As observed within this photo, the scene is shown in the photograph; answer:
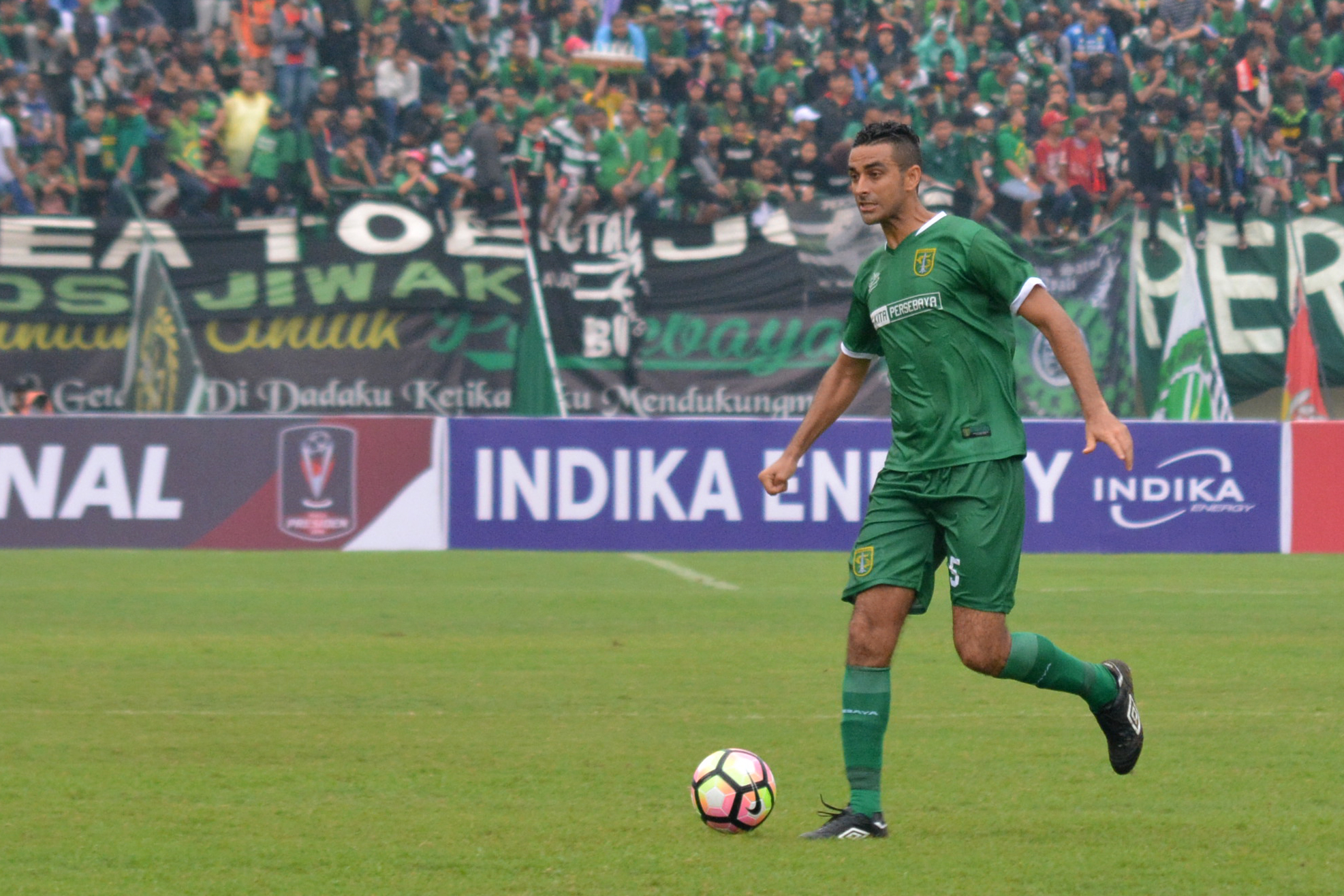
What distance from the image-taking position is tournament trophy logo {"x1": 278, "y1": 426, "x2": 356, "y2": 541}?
1440 cm

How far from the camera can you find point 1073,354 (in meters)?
4.81

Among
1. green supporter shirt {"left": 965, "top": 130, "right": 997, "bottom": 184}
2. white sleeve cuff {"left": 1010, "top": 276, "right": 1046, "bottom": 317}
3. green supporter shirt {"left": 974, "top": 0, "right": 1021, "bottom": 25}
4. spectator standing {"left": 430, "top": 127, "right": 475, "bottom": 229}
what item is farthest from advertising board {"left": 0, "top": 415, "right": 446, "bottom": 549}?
green supporter shirt {"left": 974, "top": 0, "right": 1021, "bottom": 25}

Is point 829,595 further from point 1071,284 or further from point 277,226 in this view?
point 277,226

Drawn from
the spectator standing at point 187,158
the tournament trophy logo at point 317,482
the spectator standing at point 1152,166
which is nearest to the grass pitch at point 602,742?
the tournament trophy logo at point 317,482

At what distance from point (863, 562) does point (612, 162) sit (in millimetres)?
12910

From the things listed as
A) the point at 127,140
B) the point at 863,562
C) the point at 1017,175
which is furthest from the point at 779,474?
the point at 127,140

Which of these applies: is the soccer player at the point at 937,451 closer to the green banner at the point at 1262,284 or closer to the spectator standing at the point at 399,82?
the green banner at the point at 1262,284

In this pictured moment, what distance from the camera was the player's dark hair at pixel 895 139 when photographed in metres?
4.88

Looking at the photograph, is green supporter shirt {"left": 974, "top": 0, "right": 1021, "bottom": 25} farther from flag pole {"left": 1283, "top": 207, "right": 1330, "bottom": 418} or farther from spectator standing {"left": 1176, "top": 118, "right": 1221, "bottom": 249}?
flag pole {"left": 1283, "top": 207, "right": 1330, "bottom": 418}

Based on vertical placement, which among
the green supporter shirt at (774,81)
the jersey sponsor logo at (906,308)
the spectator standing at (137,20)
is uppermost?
the spectator standing at (137,20)

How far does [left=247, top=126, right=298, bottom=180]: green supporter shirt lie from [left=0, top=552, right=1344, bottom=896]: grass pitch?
5848mm

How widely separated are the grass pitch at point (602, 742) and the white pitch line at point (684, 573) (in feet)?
1.17

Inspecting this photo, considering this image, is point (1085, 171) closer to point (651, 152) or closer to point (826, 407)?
point (651, 152)

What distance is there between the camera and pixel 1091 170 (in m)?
18.5
